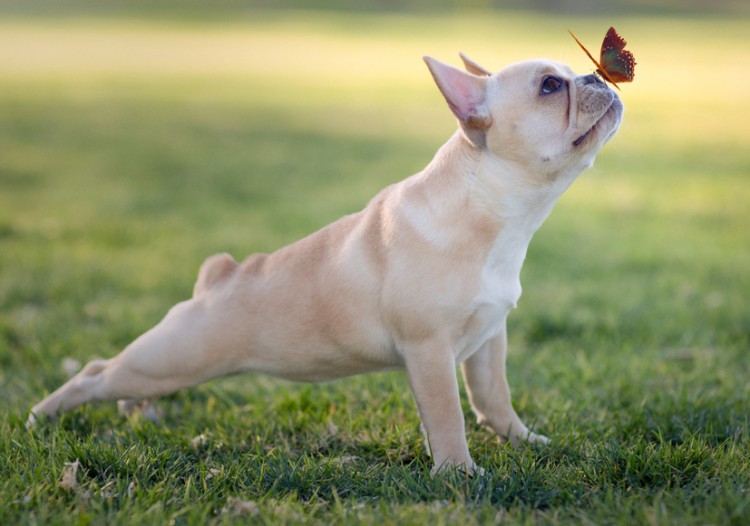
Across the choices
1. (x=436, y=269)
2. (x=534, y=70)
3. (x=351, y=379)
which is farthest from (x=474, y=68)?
(x=351, y=379)

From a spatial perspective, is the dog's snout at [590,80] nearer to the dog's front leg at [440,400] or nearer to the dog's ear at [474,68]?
the dog's ear at [474,68]

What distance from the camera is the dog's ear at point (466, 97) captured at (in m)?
3.35

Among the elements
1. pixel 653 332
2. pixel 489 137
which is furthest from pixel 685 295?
pixel 489 137

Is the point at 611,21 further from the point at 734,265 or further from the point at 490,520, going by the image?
the point at 490,520

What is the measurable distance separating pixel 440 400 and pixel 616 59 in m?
1.51

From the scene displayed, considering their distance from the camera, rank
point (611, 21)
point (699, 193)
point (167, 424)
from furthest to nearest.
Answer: point (611, 21), point (699, 193), point (167, 424)

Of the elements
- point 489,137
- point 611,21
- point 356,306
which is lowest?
point 611,21

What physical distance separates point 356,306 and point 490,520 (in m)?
1.04

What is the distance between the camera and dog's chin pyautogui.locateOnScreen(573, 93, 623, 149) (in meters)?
3.39

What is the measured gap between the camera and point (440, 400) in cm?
344

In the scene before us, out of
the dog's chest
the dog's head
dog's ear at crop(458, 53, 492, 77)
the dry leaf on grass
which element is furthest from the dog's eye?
the dry leaf on grass

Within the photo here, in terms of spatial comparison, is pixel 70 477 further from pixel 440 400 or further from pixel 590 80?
pixel 590 80

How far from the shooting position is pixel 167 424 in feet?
13.9

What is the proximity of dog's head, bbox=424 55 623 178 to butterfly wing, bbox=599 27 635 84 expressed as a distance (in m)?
0.13
